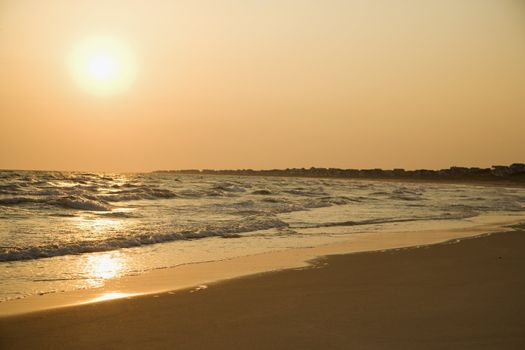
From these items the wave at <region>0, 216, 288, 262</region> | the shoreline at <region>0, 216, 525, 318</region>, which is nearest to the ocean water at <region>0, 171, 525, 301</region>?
the wave at <region>0, 216, 288, 262</region>

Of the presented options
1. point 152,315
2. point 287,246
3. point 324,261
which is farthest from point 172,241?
point 152,315

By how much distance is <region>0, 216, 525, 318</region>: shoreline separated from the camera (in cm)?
562

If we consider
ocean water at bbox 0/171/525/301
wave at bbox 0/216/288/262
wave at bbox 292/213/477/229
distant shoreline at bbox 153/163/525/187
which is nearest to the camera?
ocean water at bbox 0/171/525/301

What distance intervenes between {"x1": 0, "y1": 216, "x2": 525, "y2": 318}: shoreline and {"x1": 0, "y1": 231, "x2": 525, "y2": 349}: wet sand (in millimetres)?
336

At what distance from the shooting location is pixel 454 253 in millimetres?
9008

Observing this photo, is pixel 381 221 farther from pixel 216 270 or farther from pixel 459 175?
pixel 459 175

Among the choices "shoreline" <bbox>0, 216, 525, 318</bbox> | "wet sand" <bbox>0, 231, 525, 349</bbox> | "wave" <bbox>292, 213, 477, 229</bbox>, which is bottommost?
"wave" <bbox>292, 213, 477, 229</bbox>

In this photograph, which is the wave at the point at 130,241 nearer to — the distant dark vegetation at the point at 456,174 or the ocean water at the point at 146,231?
the ocean water at the point at 146,231

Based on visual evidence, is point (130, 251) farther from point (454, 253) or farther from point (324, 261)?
point (454, 253)

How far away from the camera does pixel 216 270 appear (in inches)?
295

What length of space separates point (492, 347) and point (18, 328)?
371 cm

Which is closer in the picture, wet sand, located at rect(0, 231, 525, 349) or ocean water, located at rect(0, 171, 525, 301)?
wet sand, located at rect(0, 231, 525, 349)

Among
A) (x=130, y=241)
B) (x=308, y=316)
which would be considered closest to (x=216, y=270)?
(x=308, y=316)

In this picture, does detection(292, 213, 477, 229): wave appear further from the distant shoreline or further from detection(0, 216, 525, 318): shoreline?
the distant shoreline
